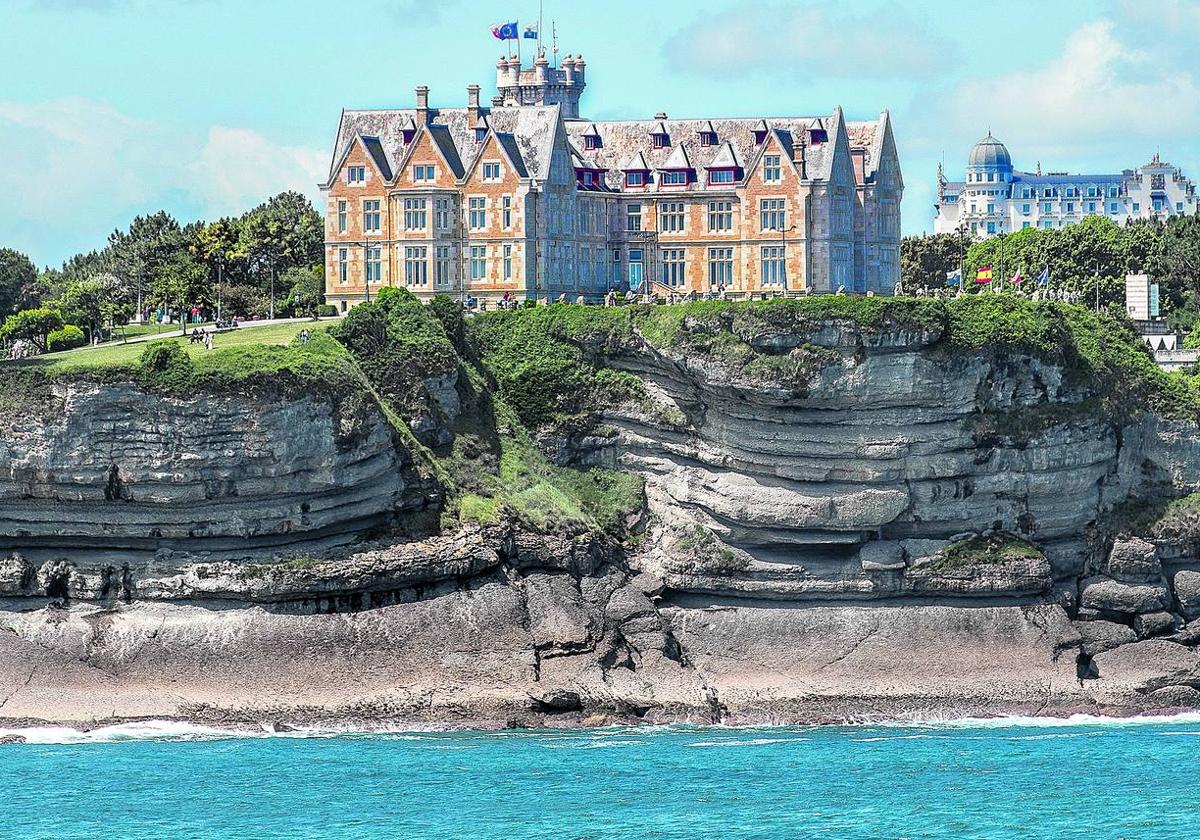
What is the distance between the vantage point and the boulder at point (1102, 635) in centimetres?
9069

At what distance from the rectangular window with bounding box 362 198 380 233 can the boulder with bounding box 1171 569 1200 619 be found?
3910cm

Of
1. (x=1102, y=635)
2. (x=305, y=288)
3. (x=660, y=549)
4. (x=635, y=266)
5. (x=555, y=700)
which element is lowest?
(x=555, y=700)

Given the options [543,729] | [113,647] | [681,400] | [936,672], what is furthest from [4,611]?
[936,672]

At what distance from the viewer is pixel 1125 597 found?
92.8m

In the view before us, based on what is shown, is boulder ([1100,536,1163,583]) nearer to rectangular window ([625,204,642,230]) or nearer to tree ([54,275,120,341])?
rectangular window ([625,204,642,230])

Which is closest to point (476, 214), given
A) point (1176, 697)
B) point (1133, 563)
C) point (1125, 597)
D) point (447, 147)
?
point (447, 147)

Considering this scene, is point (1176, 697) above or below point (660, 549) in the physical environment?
below

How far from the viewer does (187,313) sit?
382ft

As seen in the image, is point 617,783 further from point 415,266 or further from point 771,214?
point 771,214

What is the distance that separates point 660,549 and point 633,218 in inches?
958

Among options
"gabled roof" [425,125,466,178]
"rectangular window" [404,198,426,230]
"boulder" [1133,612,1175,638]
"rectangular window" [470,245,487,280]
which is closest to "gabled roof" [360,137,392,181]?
"rectangular window" [404,198,426,230]

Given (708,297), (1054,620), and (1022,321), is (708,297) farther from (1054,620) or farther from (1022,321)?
(1054,620)

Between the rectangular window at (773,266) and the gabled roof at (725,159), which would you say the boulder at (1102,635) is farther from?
the gabled roof at (725,159)

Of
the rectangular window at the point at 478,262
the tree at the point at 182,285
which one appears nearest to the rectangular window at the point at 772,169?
the rectangular window at the point at 478,262
